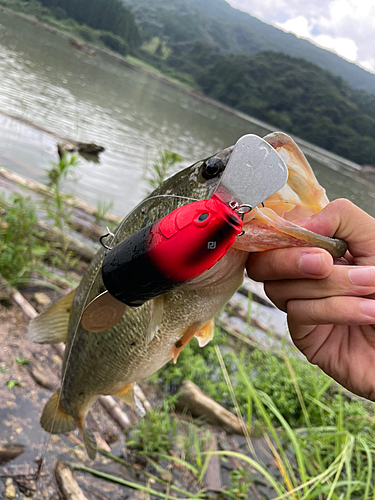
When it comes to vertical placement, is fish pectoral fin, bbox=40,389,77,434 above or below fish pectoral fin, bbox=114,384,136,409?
below

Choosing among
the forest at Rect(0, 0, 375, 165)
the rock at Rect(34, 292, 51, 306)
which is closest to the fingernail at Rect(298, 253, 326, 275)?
the rock at Rect(34, 292, 51, 306)

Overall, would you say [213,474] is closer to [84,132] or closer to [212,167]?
[212,167]

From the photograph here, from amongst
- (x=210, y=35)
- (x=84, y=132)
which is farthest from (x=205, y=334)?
(x=210, y=35)

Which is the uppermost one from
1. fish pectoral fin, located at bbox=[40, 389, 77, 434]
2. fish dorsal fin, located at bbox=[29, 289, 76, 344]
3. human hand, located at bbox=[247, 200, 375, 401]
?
human hand, located at bbox=[247, 200, 375, 401]

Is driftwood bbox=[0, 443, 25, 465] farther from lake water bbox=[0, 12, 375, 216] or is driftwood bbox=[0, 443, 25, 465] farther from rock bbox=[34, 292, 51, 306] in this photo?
lake water bbox=[0, 12, 375, 216]

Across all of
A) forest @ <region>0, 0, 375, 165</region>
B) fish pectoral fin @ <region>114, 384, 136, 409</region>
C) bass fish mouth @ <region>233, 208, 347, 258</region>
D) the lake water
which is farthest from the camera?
forest @ <region>0, 0, 375, 165</region>

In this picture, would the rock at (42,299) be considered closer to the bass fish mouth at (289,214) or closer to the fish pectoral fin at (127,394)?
the fish pectoral fin at (127,394)
